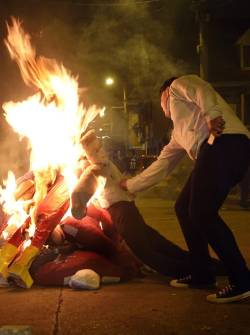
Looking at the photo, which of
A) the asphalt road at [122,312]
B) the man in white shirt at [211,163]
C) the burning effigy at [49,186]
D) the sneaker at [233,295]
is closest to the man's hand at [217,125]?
the man in white shirt at [211,163]

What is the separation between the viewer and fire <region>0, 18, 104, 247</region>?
5.35 metres

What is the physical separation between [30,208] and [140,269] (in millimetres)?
1127

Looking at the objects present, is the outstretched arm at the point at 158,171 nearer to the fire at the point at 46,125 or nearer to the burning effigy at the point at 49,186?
the burning effigy at the point at 49,186

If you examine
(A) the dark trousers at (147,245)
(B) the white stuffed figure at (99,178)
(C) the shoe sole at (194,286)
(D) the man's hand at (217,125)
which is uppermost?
(D) the man's hand at (217,125)

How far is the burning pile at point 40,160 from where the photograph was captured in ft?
16.1

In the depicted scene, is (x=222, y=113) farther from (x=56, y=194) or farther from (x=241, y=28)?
(x=241, y=28)

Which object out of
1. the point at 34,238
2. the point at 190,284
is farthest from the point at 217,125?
the point at 34,238

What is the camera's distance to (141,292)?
4559 mm

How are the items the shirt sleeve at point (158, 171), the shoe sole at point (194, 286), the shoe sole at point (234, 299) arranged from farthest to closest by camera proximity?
the shirt sleeve at point (158, 171) → the shoe sole at point (194, 286) → the shoe sole at point (234, 299)

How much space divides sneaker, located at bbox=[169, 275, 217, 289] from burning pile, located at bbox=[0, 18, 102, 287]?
114cm

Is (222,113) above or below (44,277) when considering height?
above

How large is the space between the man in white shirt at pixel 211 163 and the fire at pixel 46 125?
4.05ft

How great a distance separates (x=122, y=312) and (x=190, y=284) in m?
0.89

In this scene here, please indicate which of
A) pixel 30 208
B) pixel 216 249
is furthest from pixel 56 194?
pixel 216 249
